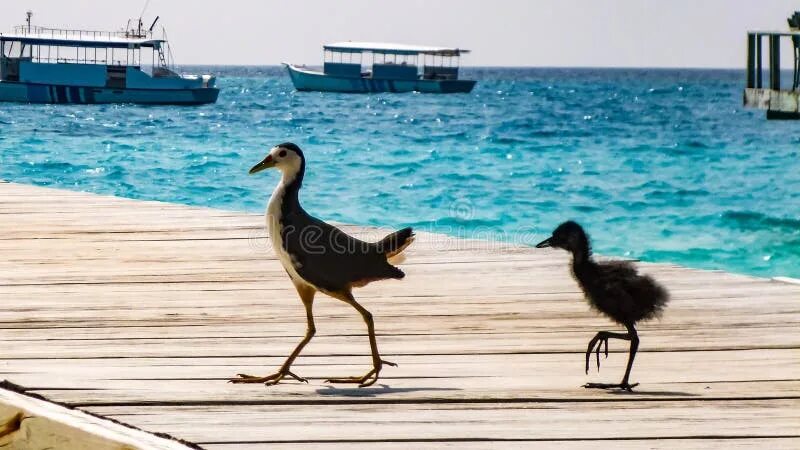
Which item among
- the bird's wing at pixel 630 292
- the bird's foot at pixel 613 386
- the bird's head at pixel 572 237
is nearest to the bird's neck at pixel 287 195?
the bird's head at pixel 572 237

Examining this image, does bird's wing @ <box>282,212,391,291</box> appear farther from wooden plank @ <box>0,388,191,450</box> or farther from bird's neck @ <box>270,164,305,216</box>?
wooden plank @ <box>0,388,191,450</box>

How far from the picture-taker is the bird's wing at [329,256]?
10.8 ft

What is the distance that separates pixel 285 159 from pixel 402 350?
3.72 feet

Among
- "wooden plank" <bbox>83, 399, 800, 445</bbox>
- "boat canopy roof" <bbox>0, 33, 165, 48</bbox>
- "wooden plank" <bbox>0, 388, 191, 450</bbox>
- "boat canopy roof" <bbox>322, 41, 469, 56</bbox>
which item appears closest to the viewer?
"wooden plank" <bbox>0, 388, 191, 450</bbox>

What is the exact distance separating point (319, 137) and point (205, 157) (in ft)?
33.4

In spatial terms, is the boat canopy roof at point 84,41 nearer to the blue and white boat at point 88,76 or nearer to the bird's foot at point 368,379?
the blue and white boat at point 88,76

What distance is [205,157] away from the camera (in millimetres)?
30469

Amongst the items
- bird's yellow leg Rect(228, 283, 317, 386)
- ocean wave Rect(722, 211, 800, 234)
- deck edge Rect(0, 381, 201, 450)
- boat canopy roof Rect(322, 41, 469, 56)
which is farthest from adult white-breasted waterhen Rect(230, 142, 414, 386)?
boat canopy roof Rect(322, 41, 469, 56)

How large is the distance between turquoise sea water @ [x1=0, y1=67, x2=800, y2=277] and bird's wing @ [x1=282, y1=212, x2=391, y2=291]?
7.41 metres

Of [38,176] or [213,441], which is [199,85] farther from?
[213,441]

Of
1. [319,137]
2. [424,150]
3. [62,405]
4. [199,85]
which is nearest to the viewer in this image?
[62,405]

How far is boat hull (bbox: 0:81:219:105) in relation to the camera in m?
51.8

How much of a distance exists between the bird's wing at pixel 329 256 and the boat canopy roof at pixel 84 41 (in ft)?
160

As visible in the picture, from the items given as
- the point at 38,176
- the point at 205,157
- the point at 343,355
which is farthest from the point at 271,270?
the point at 205,157
